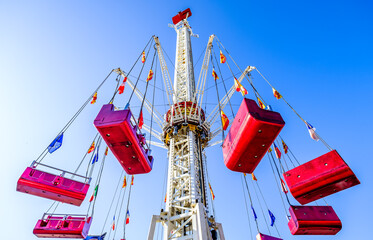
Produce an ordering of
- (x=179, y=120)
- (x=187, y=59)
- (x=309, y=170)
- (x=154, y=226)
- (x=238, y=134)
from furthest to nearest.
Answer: (x=187, y=59), (x=179, y=120), (x=154, y=226), (x=309, y=170), (x=238, y=134)

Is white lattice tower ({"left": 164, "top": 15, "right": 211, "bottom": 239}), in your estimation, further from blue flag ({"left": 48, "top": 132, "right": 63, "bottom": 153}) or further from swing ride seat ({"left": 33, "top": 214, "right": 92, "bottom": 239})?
blue flag ({"left": 48, "top": 132, "right": 63, "bottom": 153})

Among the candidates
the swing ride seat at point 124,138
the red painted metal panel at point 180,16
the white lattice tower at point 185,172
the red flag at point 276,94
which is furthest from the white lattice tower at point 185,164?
the red painted metal panel at point 180,16

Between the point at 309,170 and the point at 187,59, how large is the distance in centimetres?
1505

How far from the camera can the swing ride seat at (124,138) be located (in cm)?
830

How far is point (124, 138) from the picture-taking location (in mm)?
8719

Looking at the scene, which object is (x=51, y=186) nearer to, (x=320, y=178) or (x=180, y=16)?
(x=320, y=178)

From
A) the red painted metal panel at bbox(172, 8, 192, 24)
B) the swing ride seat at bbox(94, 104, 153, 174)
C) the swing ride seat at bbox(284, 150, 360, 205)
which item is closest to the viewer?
the swing ride seat at bbox(94, 104, 153, 174)

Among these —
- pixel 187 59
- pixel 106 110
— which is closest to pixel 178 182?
pixel 106 110

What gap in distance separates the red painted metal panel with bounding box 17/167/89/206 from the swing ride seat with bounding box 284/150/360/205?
28.5 ft

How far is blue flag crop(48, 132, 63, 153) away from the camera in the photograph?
11.8 meters

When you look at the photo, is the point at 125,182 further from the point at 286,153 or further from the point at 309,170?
the point at 309,170

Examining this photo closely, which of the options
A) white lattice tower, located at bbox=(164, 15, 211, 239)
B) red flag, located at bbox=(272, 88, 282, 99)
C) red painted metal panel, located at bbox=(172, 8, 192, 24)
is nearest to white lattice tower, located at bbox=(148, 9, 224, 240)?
white lattice tower, located at bbox=(164, 15, 211, 239)

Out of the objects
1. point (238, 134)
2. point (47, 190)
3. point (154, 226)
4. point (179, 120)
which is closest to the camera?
point (238, 134)

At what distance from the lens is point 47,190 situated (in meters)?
10.2
